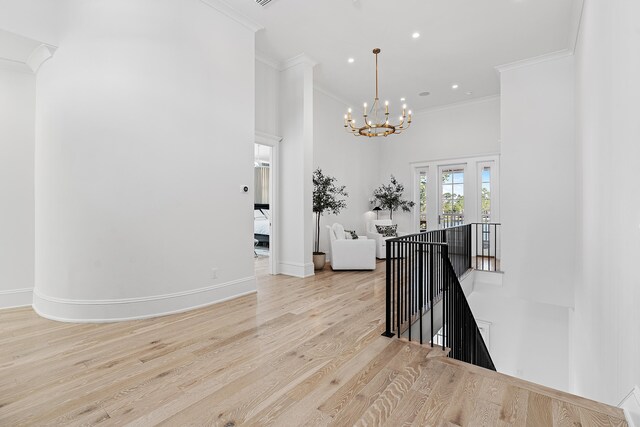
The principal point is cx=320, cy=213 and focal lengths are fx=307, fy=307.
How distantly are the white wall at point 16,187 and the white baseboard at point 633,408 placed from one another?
5556mm

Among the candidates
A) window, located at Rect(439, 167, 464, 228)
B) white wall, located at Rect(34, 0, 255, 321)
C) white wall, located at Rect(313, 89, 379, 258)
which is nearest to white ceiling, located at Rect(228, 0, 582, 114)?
white wall, located at Rect(313, 89, 379, 258)

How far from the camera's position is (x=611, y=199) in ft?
7.70

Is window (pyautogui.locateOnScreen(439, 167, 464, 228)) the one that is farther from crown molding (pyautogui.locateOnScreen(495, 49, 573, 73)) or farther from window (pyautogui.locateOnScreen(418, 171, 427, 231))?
crown molding (pyautogui.locateOnScreen(495, 49, 573, 73))

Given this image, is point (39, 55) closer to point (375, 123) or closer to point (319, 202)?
point (319, 202)

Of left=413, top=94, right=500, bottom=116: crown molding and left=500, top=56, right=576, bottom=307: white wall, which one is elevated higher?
left=413, top=94, right=500, bottom=116: crown molding

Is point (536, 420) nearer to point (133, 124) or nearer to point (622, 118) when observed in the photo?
point (622, 118)

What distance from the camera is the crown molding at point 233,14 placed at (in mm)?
3869

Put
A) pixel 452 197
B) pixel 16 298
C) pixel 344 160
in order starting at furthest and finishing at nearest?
1. pixel 452 197
2. pixel 344 160
3. pixel 16 298

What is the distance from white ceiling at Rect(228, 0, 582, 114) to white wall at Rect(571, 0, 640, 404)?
104 cm

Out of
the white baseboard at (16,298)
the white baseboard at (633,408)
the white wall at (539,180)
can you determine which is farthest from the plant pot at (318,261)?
the white baseboard at (633,408)

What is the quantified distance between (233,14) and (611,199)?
4.58 metres

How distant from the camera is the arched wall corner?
3.19m

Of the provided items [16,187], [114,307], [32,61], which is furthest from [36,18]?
[114,307]

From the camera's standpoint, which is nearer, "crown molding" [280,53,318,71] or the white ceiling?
the white ceiling
